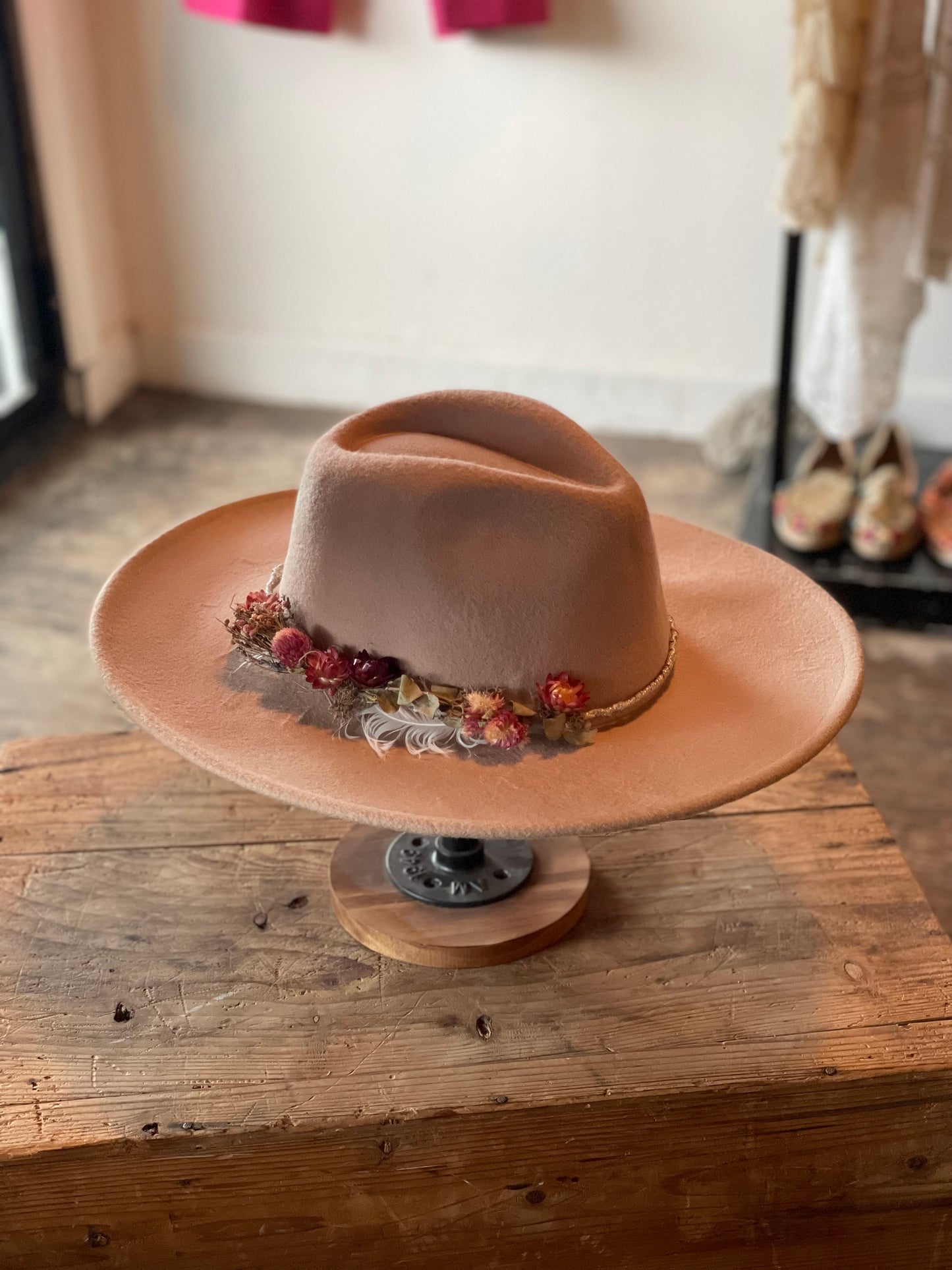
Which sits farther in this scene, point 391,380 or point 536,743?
point 391,380

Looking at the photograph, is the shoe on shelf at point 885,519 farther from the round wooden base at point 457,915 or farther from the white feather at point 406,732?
the white feather at point 406,732

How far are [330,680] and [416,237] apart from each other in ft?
8.16

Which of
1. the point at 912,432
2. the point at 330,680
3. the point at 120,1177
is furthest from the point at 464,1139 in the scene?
the point at 912,432

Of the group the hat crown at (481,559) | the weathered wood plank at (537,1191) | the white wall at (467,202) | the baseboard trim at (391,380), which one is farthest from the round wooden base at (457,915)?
the white wall at (467,202)

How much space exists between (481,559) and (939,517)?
1851mm

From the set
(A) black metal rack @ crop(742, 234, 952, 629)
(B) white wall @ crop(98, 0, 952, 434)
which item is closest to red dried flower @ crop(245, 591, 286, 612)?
(A) black metal rack @ crop(742, 234, 952, 629)

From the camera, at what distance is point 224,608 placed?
1188 mm

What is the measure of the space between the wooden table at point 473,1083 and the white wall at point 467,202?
222cm

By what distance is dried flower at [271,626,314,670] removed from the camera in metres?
1.04

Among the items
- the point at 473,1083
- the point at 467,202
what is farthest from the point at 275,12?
the point at 473,1083

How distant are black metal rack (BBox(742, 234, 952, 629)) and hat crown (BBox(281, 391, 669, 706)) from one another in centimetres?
157

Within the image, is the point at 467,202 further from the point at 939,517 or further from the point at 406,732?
the point at 406,732

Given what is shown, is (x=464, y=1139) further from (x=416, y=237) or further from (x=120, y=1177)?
(x=416, y=237)

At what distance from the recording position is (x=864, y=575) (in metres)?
2.54
